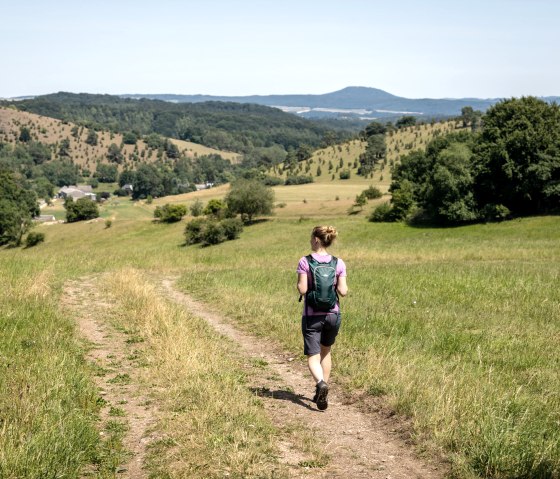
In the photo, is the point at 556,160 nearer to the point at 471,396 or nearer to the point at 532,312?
the point at 532,312

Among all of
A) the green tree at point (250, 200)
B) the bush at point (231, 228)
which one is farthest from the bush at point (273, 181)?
the bush at point (231, 228)

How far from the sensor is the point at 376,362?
988 cm

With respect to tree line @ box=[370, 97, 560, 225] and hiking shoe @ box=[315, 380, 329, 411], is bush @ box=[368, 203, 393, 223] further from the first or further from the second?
hiking shoe @ box=[315, 380, 329, 411]

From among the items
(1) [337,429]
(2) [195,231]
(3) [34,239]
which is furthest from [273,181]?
(1) [337,429]

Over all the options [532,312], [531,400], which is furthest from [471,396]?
[532,312]

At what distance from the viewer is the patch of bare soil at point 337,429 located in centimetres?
629

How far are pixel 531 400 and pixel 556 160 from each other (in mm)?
50956

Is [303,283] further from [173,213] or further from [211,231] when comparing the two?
[173,213]

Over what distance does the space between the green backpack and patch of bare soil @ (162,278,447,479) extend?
1617mm

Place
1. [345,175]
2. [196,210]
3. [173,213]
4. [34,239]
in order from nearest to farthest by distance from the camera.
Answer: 1. [34,239]
2. [173,213]
3. [196,210]
4. [345,175]

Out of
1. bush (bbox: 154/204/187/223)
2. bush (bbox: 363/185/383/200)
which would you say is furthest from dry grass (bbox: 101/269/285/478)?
bush (bbox: 363/185/383/200)

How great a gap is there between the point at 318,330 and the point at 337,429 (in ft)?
4.93

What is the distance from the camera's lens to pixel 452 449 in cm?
659

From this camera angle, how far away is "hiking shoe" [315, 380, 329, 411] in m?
8.15
